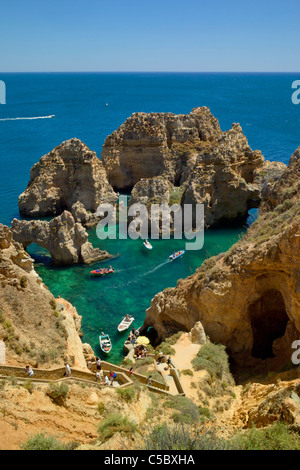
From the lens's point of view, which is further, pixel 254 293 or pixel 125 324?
pixel 125 324

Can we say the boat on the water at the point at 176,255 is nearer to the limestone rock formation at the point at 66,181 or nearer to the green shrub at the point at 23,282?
the limestone rock formation at the point at 66,181

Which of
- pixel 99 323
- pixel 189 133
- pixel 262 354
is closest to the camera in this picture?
pixel 262 354

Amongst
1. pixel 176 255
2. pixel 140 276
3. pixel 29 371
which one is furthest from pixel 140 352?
pixel 176 255

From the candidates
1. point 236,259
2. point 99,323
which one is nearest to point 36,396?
point 236,259

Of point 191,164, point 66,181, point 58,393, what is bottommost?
point 58,393

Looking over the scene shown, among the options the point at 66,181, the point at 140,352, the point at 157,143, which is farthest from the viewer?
the point at 157,143

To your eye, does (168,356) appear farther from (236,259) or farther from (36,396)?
(36,396)

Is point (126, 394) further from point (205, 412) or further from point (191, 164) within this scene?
point (191, 164)
